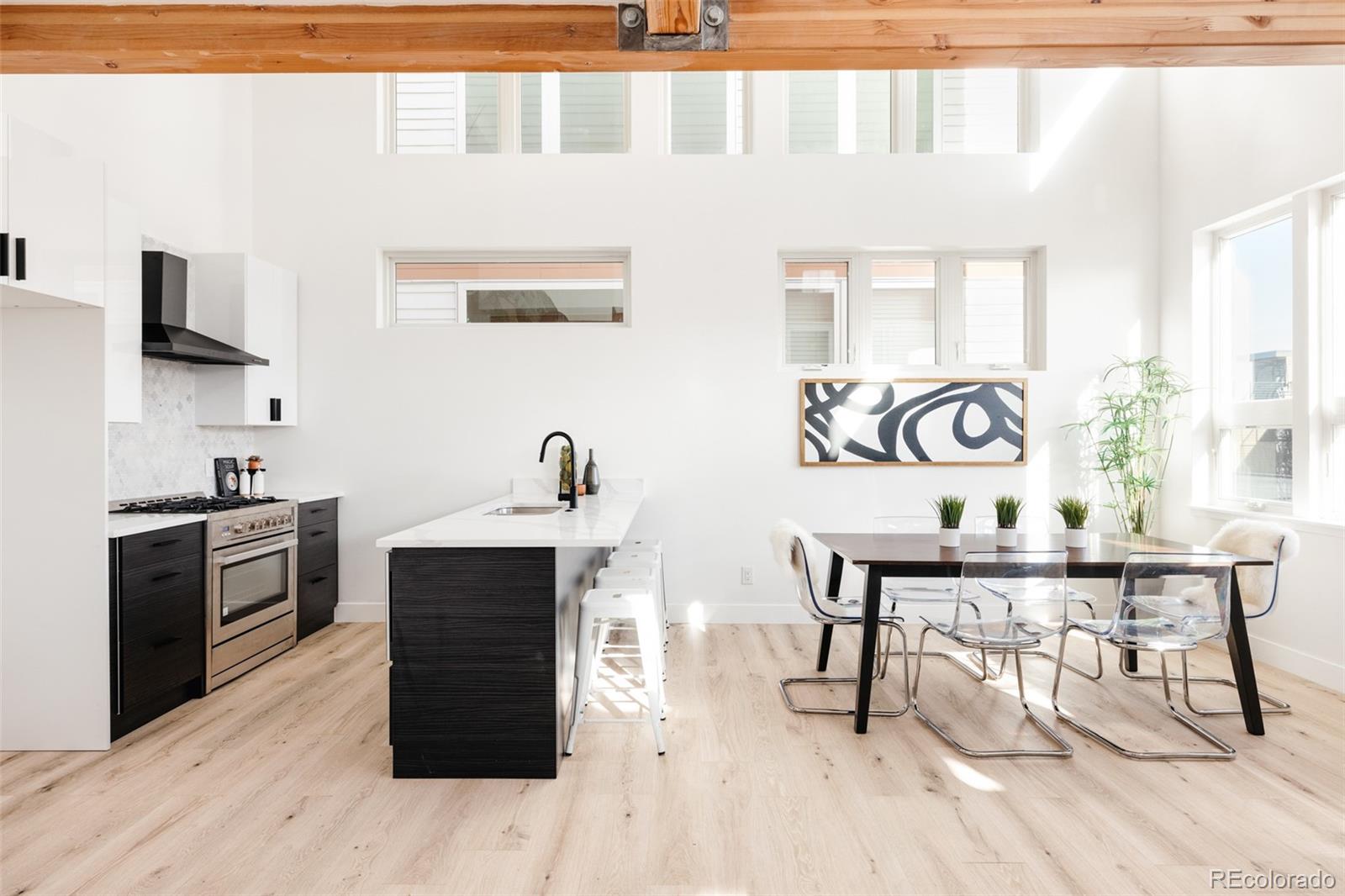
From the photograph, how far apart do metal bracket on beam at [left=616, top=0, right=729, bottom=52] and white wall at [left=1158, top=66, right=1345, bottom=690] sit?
3.25m

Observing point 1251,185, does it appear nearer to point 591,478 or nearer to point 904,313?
point 904,313

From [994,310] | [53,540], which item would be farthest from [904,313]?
[53,540]

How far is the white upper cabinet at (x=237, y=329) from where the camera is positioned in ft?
13.3

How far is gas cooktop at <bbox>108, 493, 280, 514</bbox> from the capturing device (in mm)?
3367

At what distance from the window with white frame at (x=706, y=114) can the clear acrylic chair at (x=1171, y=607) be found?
3405 millimetres

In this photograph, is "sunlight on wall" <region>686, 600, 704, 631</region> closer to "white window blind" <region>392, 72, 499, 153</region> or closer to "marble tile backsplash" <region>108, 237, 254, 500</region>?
"marble tile backsplash" <region>108, 237, 254, 500</region>

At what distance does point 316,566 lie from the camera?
438 cm

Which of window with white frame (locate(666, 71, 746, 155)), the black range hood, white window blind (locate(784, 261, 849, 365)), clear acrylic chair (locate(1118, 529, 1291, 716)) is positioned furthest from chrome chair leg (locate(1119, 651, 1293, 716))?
the black range hood

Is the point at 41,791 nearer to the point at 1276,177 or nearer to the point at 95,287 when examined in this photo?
the point at 95,287

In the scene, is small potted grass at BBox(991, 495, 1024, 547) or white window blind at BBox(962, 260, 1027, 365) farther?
white window blind at BBox(962, 260, 1027, 365)

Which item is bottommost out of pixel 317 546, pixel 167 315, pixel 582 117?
pixel 317 546

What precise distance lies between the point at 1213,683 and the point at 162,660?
479cm

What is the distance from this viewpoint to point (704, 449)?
4.69 m

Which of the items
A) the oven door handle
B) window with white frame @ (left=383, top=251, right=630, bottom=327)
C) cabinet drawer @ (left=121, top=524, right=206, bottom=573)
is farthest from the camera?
window with white frame @ (left=383, top=251, right=630, bottom=327)
